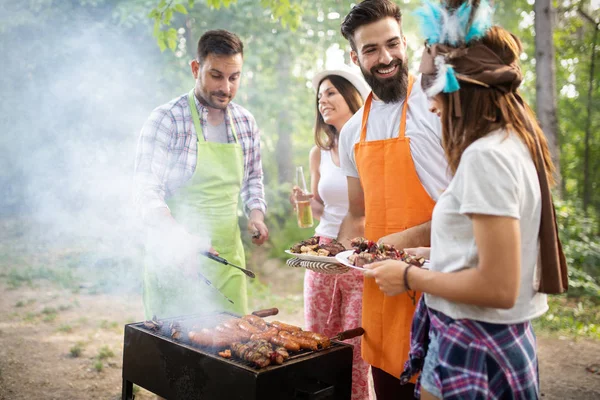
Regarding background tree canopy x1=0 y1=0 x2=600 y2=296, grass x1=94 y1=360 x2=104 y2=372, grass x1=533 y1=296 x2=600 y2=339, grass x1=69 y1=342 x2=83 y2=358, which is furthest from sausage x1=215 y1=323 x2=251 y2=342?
background tree canopy x1=0 y1=0 x2=600 y2=296

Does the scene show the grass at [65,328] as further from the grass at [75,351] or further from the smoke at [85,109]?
the smoke at [85,109]

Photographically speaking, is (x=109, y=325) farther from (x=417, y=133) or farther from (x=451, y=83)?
(x=451, y=83)

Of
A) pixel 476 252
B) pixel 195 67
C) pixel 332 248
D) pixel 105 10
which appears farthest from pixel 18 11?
pixel 476 252

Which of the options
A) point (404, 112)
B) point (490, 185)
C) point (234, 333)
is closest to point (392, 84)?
point (404, 112)

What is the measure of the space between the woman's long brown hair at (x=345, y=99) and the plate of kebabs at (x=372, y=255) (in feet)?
5.25

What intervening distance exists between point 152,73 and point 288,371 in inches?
310

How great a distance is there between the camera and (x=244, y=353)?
7.77 feet

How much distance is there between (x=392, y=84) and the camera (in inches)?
108

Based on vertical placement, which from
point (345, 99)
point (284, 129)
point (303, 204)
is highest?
point (284, 129)

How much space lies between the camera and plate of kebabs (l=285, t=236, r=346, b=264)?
8.70 ft

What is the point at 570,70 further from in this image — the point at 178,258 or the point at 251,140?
the point at 178,258

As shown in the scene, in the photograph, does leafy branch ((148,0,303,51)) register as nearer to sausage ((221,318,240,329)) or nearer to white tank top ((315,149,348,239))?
white tank top ((315,149,348,239))

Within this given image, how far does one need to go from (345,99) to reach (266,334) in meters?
1.95

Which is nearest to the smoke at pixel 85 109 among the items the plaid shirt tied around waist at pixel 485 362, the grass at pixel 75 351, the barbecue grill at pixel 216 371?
the grass at pixel 75 351
